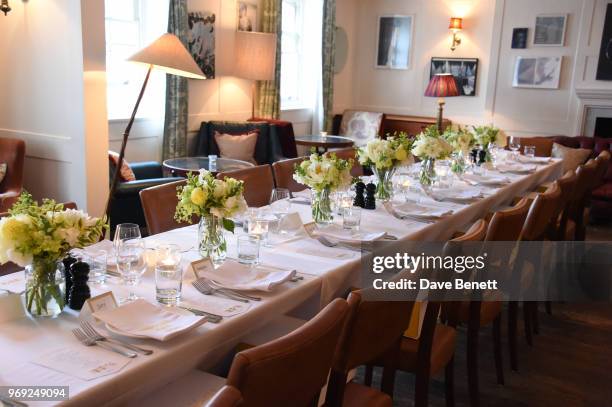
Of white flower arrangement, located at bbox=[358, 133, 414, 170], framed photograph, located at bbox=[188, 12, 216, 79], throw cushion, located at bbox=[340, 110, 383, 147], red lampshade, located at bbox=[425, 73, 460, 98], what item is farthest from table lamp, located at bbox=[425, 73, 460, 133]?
white flower arrangement, located at bbox=[358, 133, 414, 170]

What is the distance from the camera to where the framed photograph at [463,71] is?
810 cm

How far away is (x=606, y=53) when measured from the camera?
7.14 meters

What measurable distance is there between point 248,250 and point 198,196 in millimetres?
264

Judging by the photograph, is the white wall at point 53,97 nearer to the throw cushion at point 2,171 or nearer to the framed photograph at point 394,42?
the throw cushion at point 2,171

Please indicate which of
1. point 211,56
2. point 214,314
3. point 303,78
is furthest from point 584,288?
point 303,78

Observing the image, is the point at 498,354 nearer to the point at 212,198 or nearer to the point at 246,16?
the point at 212,198

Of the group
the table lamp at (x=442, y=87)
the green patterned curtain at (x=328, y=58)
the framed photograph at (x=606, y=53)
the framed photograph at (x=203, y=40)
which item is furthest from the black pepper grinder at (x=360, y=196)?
the framed photograph at (x=606, y=53)

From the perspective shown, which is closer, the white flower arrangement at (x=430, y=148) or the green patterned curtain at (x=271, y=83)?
the white flower arrangement at (x=430, y=148)

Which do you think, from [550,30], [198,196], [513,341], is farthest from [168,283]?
[550,30]

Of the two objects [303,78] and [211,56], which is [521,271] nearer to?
[211,56]

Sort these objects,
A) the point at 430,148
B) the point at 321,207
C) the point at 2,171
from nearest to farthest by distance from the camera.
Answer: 1. the point at 321,207
2. the point at 430,148
3. the point at 2,171

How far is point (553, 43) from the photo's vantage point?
746 cm

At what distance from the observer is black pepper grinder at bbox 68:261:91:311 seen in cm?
174

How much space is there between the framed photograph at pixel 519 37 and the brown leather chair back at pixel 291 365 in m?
7.10
